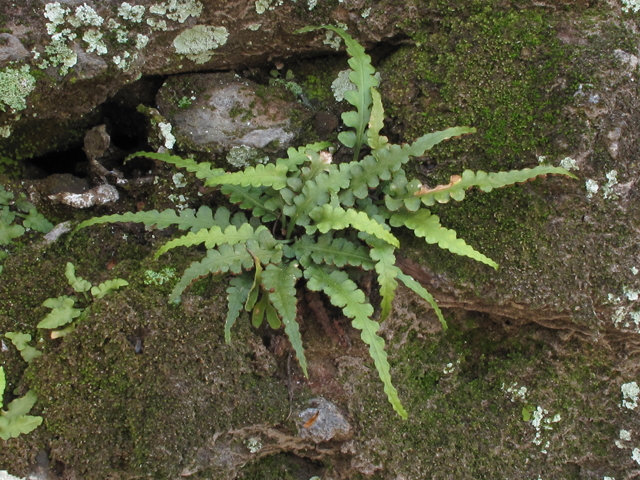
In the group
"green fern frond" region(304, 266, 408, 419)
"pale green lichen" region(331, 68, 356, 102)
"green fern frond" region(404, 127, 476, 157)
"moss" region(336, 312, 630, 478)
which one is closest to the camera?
"green fern frond" region(304, 266, 408, 419)

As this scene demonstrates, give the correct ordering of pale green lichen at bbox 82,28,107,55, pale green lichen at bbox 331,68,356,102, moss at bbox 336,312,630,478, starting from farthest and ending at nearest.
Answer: pale green lichen at bbox 331,68,356,102 < moss at bbox 336,312,630,478 < pale green lichen at bbox 82,28,107,55

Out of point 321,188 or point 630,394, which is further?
point 630,394

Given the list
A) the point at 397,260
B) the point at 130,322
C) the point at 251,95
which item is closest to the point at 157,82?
the point at 251,95

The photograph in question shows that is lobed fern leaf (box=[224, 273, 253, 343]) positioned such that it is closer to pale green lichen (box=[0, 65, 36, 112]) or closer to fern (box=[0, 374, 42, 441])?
fern (box=[0, 374, 42, 441])

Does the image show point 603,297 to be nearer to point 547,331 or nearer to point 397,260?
point 547,331

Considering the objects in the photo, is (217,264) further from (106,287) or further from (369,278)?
(369,278)

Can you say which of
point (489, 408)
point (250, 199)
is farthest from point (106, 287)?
point (489, 408)

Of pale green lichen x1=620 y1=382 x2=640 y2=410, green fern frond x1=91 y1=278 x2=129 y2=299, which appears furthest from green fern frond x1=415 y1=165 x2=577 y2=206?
green fern frond x1=91 y1=278 x2=129 y2=299
